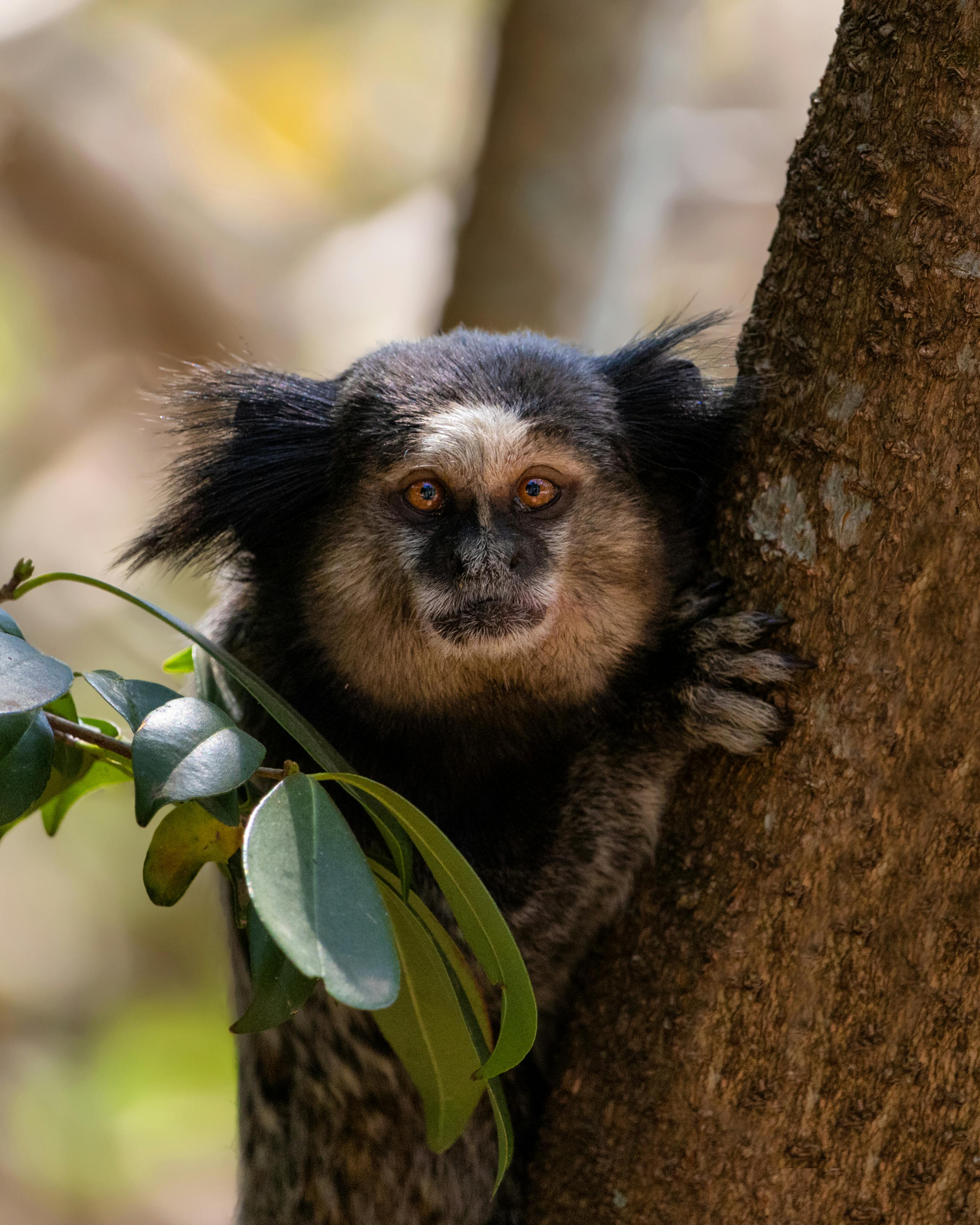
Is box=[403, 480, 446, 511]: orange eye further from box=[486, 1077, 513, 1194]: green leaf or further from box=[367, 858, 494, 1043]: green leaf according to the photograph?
box=[486, 1077, 513, 1194]: green leaf

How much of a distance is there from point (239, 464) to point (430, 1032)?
4.68ft

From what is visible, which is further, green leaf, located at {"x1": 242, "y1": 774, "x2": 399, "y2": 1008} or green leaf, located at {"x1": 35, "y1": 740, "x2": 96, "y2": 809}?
green leaf, located at {"x1": 35, "y1": 740, "x2": 96, "y2": 809}

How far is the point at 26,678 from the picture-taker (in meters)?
1.60

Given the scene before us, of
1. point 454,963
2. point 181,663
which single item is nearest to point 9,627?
point 181,663

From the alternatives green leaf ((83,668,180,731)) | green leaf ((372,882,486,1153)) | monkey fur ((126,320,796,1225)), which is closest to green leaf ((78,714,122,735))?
green leaf ((83,668,180,731))

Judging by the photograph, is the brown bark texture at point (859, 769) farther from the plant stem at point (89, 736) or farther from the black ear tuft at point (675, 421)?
the plant stem at point (89, 736)

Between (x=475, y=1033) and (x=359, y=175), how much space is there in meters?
8.36

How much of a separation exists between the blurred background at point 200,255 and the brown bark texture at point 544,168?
0.5 inches

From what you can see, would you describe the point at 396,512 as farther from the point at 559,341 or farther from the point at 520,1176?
the point at 520,1176

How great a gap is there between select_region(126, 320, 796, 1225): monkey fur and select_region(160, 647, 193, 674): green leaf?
0.37 m

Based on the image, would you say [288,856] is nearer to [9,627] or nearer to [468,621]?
[9,627]

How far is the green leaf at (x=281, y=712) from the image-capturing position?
1.81m

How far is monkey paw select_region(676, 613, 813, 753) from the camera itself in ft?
7.13

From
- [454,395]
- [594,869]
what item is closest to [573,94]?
[454,395]
